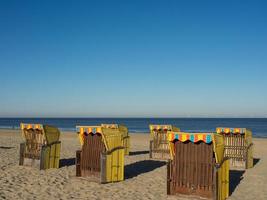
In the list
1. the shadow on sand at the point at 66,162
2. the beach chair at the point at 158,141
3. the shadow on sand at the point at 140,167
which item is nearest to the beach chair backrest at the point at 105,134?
the shadow on sand at the point at 140,167

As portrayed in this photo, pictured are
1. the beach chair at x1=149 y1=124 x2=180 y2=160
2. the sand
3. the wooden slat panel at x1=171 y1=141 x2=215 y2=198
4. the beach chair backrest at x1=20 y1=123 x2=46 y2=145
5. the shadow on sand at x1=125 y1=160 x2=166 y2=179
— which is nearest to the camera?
the wooden slat panel at x1=171 y1=141 x2=215 y2=198

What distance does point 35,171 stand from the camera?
13609 mm

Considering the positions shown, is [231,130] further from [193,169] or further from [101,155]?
[101,155]

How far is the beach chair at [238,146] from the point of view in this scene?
1664cm

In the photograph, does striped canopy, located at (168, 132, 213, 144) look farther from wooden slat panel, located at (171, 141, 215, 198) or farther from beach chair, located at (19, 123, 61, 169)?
beach chair, located at (19, 123, 61, 169)

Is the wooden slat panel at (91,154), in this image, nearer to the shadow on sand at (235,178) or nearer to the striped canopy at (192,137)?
the striped canopy at (192,137)

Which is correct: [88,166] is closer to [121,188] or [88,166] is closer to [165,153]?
[121,188]

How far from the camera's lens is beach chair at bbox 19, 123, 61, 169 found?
14219mm

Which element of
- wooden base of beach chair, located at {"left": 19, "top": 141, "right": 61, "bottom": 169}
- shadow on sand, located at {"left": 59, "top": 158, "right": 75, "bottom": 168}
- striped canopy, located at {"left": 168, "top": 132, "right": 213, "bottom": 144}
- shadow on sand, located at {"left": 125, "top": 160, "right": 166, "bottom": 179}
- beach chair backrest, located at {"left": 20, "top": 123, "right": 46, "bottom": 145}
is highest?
striped canopy, located at {"left": 168, "top": 132, "right": 213, "bottom": 144}

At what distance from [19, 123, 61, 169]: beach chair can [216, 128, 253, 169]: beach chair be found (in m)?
7.97

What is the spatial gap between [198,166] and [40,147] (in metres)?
7.64

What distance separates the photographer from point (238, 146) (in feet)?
55.5

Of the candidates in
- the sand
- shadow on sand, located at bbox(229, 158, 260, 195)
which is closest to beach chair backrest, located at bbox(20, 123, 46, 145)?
the sand

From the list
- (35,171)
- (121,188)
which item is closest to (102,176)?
(121,188)
